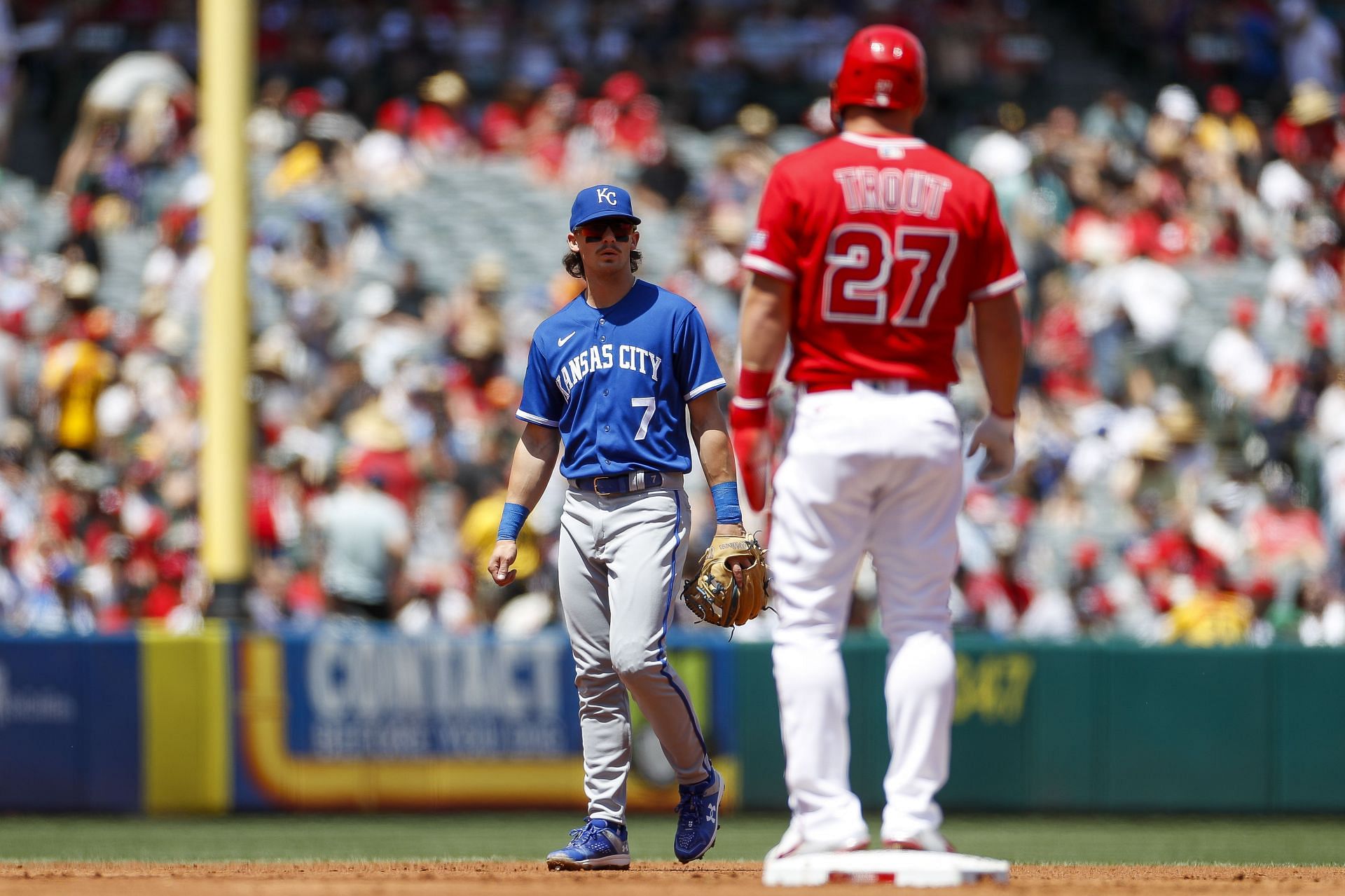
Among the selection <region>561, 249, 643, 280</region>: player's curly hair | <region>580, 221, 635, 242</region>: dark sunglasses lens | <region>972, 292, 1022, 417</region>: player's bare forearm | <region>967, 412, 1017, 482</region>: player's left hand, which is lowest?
<region>967, 412, 1017, 482</region>: player's left hand

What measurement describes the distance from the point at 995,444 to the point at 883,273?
0.57m

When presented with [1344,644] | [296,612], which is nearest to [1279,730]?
[1344,644]

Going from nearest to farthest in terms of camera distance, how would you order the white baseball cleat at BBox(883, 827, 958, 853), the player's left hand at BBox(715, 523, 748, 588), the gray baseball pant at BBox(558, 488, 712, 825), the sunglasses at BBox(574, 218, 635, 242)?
the white baseball cleat at BBox(883, 827, 958, 853) < the player's left hand at BBox(715, 523, 748, 588) < the gray baseball pant at BBox(558, 488, 712, 825) < the sunglasses at BBox(574, 218, 635, 242)

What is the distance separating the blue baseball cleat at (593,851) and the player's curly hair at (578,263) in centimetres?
174

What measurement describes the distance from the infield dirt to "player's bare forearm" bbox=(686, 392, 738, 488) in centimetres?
121

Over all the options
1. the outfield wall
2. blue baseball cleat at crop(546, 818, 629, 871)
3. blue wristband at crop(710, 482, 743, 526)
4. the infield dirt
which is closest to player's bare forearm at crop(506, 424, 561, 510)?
blue wristband at crop(710, 482, 743, 526)

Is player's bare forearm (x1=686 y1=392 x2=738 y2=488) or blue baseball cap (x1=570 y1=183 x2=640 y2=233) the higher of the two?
blue baseball cap (x1=570 y1=183 x2=640 y2=233)

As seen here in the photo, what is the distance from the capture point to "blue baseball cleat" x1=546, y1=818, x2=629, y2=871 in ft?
19.9

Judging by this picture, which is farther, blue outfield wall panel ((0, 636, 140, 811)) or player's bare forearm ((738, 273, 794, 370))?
blue outfield wall panel ((0, 636, 140, 811))

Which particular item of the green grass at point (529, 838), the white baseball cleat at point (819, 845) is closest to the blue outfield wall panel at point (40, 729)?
the green grass at point (529, 838)

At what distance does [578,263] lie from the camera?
6430mm

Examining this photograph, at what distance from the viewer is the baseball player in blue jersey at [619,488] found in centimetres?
605

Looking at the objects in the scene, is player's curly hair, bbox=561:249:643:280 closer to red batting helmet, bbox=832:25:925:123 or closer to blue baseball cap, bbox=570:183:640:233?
blue baseball cap, bbox=570:183:640:233

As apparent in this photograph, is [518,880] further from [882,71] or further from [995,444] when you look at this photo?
[882,71]
